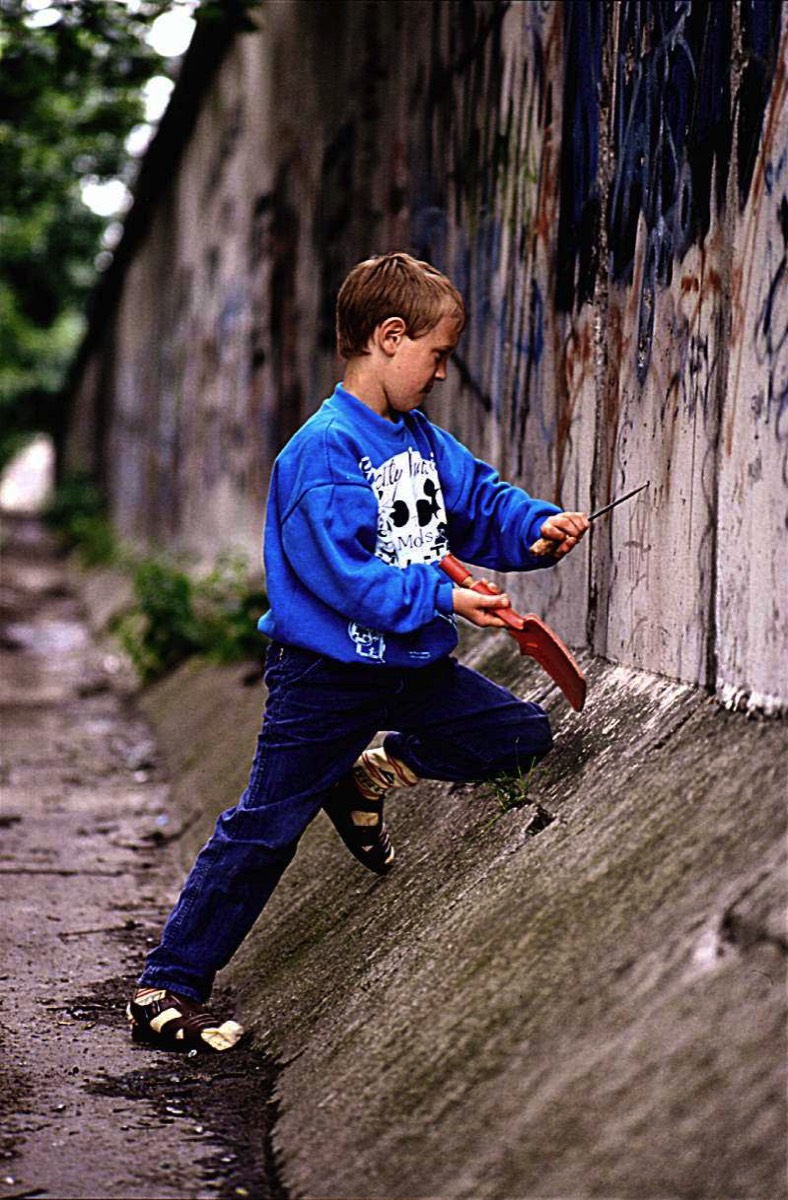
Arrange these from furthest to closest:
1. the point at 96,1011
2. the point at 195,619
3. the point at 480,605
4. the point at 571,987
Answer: the point at 195,619 < the point at 96,1011 < the point at 480,605 < the point at 571,987

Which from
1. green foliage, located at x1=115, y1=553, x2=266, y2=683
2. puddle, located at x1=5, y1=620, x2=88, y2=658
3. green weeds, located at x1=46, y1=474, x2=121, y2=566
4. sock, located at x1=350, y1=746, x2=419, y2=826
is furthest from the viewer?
green weeds, located at x1=46, y1=474, x2=121, y2=566

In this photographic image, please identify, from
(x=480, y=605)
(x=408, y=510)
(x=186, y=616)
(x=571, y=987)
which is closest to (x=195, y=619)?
(x=186, y=616)

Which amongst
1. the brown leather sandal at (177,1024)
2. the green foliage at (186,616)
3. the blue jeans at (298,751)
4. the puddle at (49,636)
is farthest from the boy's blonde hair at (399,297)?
the puddle at (49,636)

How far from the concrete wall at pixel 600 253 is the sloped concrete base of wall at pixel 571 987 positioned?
23cm

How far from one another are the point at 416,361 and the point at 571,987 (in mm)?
1367

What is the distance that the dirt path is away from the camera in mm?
2709

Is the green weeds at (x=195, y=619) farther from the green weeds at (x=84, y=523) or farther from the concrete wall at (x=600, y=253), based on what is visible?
the green weeds at (x=84, y=523)

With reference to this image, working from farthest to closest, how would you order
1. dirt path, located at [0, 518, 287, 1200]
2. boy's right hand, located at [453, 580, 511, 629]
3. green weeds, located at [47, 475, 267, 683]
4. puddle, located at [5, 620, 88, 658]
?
puddle, located at [5, 620, 88, 658]
green weeds, located at [47, 475, 267, 683]
boy's right hand, located at [453, 580, 511, 629]
dirt path, located at [0, 518, 287, 1200]

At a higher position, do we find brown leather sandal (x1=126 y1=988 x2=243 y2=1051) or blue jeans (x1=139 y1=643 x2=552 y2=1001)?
blue jeans (x1=139 y1=643 x2=552 y2=1001)

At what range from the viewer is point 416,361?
327 cm

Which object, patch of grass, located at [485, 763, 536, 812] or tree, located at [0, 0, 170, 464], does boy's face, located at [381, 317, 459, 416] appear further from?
tree, located at [0, 0, 170, 464]

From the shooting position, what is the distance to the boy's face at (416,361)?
10.7 ft

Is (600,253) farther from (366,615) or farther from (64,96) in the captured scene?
(64,96)

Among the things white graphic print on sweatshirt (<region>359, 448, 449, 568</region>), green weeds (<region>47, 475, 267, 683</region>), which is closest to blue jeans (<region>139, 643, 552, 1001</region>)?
white graphic print on sweatshirt (<region>359, 448, 449, 568</region>)
